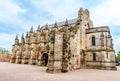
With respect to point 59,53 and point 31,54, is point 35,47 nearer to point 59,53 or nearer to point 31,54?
point 31,54

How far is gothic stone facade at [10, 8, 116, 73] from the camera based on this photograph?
19.2 m

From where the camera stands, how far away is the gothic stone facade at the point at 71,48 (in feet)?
62.8

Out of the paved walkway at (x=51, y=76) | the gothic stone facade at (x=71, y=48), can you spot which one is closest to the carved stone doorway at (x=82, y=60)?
the gothic stone facade at (x=71, y=48)

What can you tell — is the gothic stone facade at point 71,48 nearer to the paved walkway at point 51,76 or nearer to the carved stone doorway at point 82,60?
the carved stone doorway at point 82,60

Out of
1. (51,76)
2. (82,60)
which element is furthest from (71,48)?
(51,76)

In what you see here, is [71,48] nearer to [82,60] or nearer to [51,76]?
[82,60]

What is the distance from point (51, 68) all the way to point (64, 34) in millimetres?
5966

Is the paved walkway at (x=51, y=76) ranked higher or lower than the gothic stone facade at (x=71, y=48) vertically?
lower

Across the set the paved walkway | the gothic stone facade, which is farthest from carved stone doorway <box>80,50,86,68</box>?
the paved walkway

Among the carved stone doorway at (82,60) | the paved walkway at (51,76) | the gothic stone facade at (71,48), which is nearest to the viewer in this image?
the paved walkway at (51,76)

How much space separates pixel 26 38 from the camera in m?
39.5

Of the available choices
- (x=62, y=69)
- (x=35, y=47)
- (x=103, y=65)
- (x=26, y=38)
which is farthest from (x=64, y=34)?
(x=26, y=38)

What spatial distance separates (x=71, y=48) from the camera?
21.8 metres

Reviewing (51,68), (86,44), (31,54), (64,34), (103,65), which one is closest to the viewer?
(51,68)
